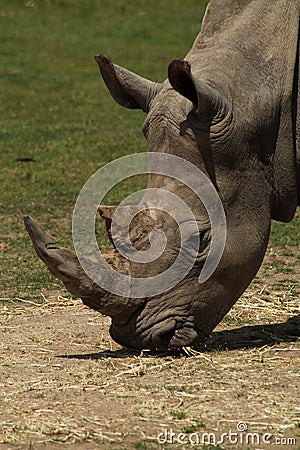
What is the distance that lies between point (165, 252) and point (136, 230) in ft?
0.73

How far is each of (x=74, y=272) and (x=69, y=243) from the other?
530 centimetres

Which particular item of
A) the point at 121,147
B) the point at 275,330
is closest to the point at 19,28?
the point at 121,147

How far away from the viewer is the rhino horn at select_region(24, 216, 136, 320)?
6.62 m

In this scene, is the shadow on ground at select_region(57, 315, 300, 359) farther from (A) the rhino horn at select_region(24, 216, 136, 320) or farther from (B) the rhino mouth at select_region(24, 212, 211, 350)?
(A) the rhino horn at select_region(24, 216, 136, 320)

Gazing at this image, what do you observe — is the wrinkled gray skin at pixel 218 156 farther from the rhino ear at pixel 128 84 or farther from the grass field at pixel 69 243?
the grass field at pixel 69 243

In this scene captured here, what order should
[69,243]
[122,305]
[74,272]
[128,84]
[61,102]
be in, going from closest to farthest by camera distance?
1. [74,272]
2. [122,305]
3. [128,84]
4. [69,243]
5. [61,102]

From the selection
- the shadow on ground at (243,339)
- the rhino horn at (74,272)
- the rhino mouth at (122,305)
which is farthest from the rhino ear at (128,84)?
the shadow on ground at (243,339)

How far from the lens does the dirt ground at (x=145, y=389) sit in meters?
5.76

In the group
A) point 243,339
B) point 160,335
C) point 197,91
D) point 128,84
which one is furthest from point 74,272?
point 243,339

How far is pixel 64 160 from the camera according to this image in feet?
54.4

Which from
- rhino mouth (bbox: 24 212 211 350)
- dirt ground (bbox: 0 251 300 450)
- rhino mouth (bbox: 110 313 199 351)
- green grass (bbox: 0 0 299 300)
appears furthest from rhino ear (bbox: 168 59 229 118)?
green grass (bbox: 0 0 299 300)

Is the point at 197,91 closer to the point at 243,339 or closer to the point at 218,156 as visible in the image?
the point at 218,156

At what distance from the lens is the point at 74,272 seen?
21.9 ft

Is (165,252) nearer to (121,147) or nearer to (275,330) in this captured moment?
(275,330)
